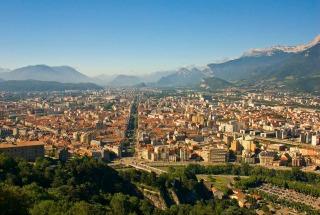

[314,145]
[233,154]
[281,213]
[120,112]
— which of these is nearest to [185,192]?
[281,213]

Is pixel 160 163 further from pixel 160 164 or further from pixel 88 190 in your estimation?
pixel 88 190

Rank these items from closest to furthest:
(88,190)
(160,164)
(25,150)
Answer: (88,190), (25,150), (160,164)

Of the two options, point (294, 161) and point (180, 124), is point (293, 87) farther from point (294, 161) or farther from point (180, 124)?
point (294, 161)

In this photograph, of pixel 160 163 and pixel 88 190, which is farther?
pixel 160 163

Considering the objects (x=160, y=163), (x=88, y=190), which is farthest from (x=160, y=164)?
(x=88, y=190)

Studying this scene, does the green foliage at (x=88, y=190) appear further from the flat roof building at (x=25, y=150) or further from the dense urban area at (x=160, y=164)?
the flat roof building at (x=25, y=150)

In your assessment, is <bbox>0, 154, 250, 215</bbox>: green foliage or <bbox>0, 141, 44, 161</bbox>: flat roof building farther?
<bbox>0, 141, 44, 161</bbox>: flat roof building

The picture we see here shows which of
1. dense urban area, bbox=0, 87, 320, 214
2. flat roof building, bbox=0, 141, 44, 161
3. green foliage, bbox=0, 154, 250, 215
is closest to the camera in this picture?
green foliage, bbox=0, 154, 250, 215

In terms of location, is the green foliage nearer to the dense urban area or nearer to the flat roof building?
the dense urban area
